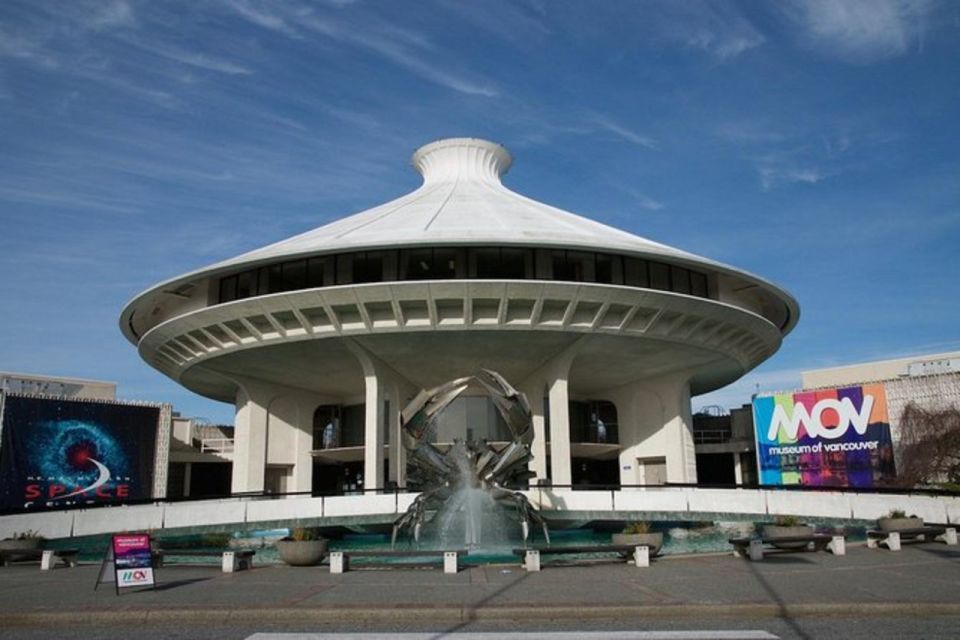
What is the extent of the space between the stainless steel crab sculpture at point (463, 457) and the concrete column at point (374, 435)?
1093 cm

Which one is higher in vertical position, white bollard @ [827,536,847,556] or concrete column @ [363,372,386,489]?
concrete column @ [363,372,386,489]

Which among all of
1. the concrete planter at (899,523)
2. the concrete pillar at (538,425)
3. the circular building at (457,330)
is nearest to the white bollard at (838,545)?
the concrete planter at (899,523)

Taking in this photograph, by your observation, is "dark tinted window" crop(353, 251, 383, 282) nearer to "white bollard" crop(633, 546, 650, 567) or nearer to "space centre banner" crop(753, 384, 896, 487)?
"white bollard" crop(633, 546, 650, 567)

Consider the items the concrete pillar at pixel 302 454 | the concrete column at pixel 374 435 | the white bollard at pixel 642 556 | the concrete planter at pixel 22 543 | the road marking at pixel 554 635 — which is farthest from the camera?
the concrete pillar at pixel 302 454

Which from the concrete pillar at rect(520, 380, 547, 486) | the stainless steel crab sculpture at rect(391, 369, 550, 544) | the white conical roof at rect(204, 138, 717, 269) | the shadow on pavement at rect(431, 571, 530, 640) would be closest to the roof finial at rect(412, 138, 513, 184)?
the white conical roof at rect(204, 138, 717, 269)

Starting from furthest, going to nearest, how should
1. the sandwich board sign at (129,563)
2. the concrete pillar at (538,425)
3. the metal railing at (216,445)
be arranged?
the metal railing at (216,445)
the concrete pillar at (538,425)
the sandwich board sign at (129,563)

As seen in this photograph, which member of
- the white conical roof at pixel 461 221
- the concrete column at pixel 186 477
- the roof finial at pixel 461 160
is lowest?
the concrete column at pixel 186 477

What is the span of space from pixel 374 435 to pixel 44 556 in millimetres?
17758

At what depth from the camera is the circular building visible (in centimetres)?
3142

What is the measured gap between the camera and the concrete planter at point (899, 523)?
2056 centimetres

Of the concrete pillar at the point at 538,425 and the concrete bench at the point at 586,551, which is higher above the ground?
the concrete pillar at the point at 538,425

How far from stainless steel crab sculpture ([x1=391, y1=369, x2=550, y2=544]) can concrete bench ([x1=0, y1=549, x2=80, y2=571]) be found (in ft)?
27.8

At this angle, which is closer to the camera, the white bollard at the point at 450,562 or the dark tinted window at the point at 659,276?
the white bollard at the point at 450,562

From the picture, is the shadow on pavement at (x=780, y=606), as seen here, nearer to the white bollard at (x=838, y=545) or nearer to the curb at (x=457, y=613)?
the curb at (x=457, y=613)
